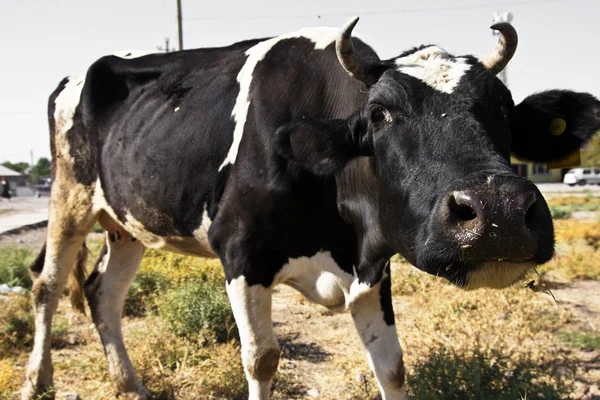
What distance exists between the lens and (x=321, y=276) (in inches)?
153

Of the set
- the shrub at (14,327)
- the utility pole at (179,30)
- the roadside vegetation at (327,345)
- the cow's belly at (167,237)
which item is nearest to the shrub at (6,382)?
the roadside vegetation at (327,345)

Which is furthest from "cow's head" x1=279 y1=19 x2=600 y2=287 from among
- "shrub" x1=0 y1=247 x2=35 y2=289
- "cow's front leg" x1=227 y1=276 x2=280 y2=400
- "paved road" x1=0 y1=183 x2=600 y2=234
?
"paved road" x1=0 y1=183 x2=600 y2=234

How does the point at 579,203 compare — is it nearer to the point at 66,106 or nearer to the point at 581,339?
the point at 581,339

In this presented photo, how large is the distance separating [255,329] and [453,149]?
5.95 feet

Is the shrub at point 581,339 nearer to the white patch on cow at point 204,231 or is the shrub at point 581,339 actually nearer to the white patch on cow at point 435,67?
the white patch on cow at point 204,231

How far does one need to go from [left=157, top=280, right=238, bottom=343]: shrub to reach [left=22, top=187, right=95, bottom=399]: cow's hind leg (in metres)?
0.98

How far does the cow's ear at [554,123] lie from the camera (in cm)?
353

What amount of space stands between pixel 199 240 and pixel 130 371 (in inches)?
55.2

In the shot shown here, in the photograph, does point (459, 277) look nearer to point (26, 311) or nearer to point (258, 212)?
point (258, 212)

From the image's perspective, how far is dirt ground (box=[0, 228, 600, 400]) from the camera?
4.91 m

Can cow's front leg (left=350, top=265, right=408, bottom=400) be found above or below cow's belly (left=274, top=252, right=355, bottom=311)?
below

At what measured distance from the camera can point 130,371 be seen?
5.05 m

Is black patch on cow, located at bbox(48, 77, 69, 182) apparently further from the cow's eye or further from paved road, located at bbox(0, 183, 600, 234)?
paved road, located at bbox(0, 183, 600, 234)

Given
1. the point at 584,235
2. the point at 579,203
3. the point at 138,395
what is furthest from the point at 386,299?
the point at 579,203
